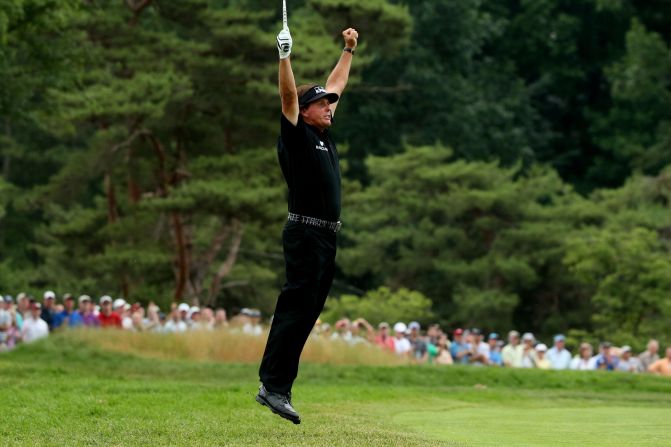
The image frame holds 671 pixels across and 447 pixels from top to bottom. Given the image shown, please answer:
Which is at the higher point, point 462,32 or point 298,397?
point 462,32

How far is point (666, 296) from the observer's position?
33688 mm

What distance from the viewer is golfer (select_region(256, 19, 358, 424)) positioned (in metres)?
9.28

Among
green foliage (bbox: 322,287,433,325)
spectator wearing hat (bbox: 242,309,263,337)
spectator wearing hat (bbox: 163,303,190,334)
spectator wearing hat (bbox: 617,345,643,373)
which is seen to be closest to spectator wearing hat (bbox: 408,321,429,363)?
spectator wearing hat (bbox: 242,309,263,337)

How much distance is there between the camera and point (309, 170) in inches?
365

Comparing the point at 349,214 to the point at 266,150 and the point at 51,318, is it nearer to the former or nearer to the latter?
the point at 266,150

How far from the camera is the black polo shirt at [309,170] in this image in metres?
9.26

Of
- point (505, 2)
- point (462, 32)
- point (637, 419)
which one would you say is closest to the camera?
point (637, 419)

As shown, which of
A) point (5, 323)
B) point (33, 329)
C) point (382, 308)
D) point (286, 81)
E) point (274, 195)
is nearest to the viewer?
point (286, 81)

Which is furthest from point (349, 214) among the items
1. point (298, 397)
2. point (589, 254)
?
point (298, 397)

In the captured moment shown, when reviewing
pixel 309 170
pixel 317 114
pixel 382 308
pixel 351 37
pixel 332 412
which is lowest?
pixel 332 412

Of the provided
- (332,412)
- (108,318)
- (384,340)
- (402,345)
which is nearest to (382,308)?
(384,340)

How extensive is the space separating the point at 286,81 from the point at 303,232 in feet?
3.48

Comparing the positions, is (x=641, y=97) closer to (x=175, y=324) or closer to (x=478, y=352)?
(x=478, y=352)

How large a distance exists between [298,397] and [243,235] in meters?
29.7
